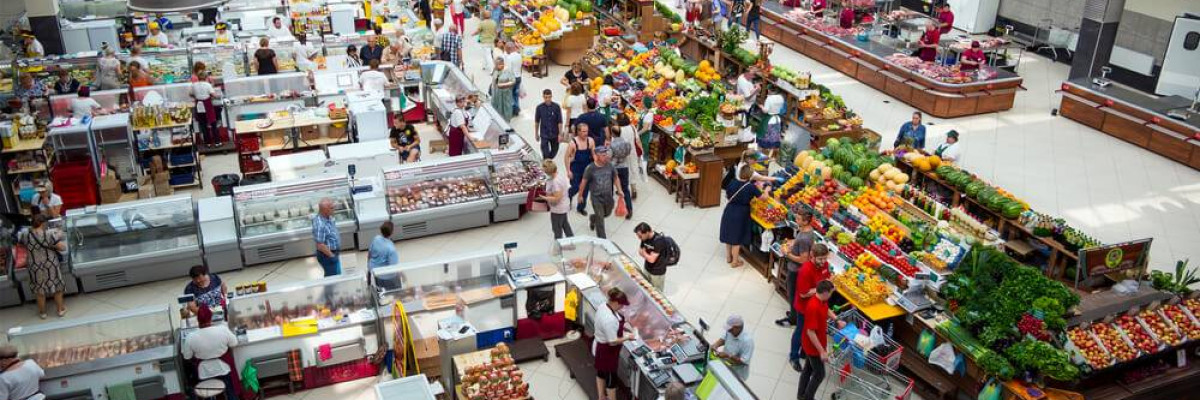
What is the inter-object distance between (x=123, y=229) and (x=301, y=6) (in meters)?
10.7

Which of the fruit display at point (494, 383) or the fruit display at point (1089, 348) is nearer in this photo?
the fruit display at point (494, 383)

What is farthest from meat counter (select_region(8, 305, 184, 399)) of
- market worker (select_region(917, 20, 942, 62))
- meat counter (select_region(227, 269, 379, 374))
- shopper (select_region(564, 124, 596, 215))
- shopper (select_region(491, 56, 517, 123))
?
market worker (select_region(917, 20, 942, 62))

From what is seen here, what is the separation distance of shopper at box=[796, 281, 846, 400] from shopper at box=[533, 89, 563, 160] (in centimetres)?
607

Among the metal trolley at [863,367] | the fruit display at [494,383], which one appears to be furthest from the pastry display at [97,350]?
the metal trolley at [863,367]

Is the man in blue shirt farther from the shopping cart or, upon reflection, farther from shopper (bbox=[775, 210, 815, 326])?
the shopping cart

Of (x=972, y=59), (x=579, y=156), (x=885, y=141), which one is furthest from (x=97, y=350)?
(x=972, y=59)

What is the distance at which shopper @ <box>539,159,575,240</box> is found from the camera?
429 inches

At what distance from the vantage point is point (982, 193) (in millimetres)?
11062

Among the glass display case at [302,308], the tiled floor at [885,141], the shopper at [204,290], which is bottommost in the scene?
the tiled floor at [885,141]

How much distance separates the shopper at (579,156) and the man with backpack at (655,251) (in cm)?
244

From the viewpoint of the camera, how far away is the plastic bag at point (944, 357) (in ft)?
28.3

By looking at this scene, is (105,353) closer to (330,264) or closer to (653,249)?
(330,264)

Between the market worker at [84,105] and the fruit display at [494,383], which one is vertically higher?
the market worker at [84,105]

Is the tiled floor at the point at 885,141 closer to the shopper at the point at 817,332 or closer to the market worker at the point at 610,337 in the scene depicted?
the shopper at the point at 817,332
